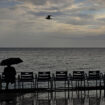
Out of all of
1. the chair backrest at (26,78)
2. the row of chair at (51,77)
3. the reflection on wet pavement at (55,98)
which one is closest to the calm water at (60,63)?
the row of chair at (51,77)

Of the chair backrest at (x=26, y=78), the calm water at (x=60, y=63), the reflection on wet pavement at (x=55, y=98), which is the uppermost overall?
the chair backrest at (x=26, y=78)

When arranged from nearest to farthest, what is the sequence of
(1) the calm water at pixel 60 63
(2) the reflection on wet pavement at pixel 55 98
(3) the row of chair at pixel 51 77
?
(2) the reflection on wet pavement at pixel 55 98
(3) the row of chair at pixel 51 77
(1) the calm water at pixel 60 63

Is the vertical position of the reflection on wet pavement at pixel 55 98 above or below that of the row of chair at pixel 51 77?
below

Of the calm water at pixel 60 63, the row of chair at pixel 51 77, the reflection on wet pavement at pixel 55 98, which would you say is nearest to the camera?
the reflection on wet pavement at pixel 55 98

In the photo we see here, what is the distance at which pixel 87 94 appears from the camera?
14031mm

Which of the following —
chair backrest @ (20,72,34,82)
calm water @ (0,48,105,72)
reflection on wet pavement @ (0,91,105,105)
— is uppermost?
chair backrest @ (20,72,34,82)

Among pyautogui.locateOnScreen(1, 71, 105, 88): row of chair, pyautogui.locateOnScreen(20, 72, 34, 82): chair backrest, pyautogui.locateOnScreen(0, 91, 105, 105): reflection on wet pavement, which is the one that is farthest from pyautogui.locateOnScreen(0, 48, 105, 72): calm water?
pyautogui.locateOnScreen(0, 91, 105, 105): reflection on wet pavement

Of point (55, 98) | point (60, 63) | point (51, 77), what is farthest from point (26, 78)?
point (60, 63)

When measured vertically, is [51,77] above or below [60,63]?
above

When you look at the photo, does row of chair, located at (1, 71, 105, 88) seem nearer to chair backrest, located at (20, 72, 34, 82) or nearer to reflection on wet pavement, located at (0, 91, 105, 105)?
chair backrest, located at (20, 72, 34, 82)

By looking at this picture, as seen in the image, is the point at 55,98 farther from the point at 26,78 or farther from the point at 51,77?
the point at 26,78

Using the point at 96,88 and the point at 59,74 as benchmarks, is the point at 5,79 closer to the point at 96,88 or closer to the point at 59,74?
the point at 59,74

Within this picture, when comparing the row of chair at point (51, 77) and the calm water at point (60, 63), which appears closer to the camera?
the row of chair at point (51, 77)

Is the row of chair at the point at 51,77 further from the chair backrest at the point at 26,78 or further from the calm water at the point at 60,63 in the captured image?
the calm water at the point at 60,63
